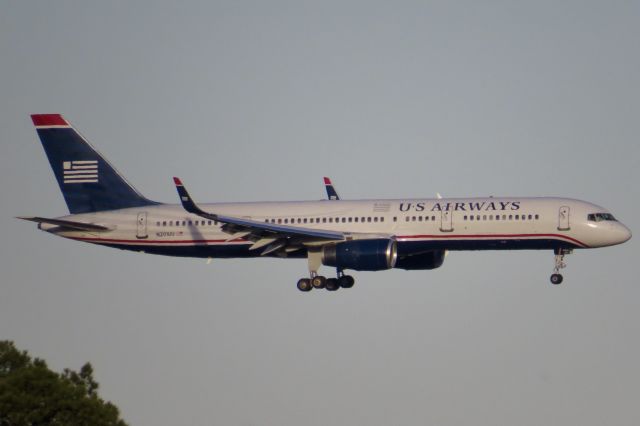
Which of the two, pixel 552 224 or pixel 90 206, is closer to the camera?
pixel 552 224

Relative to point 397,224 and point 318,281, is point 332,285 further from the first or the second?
point 397,224

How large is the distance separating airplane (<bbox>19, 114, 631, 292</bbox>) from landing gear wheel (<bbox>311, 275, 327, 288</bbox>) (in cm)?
6

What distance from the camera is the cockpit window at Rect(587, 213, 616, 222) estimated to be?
11162 cm

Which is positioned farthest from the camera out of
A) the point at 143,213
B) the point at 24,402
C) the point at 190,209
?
the point at 143,213

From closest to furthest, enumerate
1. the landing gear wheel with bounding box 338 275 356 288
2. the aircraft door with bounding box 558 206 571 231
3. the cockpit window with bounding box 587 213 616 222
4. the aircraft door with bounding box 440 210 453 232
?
the aircraft door with bounding box 558 206 571 231
the cockpit window with bounding box 587 213 616 222
the aircraft door with bounding box 440 210 453 232
the landing gear wheel with bounding box 338 275 356 288

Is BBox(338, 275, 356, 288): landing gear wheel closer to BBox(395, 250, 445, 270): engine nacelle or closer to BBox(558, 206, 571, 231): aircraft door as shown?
BBox(395, 250, 445, 270): engine nacelle

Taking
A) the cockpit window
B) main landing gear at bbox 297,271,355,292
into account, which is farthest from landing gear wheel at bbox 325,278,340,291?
the cockpit window

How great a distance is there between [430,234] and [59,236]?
24131 millimetres

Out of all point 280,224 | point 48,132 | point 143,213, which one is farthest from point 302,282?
point 48,132

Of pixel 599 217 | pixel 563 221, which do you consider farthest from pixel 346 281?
pixel 599 217

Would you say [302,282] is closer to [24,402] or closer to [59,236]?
[59,236]

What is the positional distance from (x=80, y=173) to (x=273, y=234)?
52.1ft

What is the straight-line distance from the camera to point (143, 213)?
120625 mm

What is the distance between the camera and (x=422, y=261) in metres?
118
